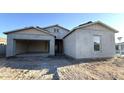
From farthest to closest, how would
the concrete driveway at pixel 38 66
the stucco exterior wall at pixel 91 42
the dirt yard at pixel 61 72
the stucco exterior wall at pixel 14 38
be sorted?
1. the stucco exterior wall at pixel 14 38
2. the stucco exterior wall at pixel 91 42
3. the concrete driveway at pixel 38 66
4. the dirt yard at pixel 61 72

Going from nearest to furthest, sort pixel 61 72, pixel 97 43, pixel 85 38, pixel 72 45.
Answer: pixel 61 72 < pixel 85 38 < pixel 97 43 < pixel 72 45

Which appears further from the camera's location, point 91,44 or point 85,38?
point 91,44

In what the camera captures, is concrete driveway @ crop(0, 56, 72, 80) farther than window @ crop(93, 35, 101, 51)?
No

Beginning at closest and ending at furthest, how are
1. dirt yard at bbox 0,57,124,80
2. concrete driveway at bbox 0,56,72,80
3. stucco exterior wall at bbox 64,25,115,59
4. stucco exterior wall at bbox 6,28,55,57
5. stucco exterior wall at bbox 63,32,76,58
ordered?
dirt yard at bbox 0,57,124,80 → concrete driveway at bbox 0,56,72,80 → stucco exterior wall at bbox 64,25,115,59 → stucco exterior wall at bbox 63,32,76,58 → stucco exterior wall at bbox 6,28,55,57

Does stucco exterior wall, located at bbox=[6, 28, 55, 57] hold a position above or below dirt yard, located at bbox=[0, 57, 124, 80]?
above

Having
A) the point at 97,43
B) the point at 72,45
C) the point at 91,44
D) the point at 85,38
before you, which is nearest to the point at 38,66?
the point at 72,45

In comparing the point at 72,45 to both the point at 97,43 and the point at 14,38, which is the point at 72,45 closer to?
the point at 97,43

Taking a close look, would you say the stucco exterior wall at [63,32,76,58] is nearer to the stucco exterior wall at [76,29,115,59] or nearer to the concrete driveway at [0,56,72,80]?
the stucco exterior wall at [76,29,115,59]

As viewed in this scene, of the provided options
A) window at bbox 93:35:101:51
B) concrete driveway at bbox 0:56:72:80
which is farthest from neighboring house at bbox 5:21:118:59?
concrete driveway at bbox 0:56:72:80

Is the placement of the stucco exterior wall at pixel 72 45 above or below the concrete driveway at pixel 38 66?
above

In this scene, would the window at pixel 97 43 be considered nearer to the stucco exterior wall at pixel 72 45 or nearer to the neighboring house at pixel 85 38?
the neighboring house at pixel 85 38

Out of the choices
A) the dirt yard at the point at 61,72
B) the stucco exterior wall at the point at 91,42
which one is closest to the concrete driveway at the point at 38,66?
the dirt yard at the point at 61,72
